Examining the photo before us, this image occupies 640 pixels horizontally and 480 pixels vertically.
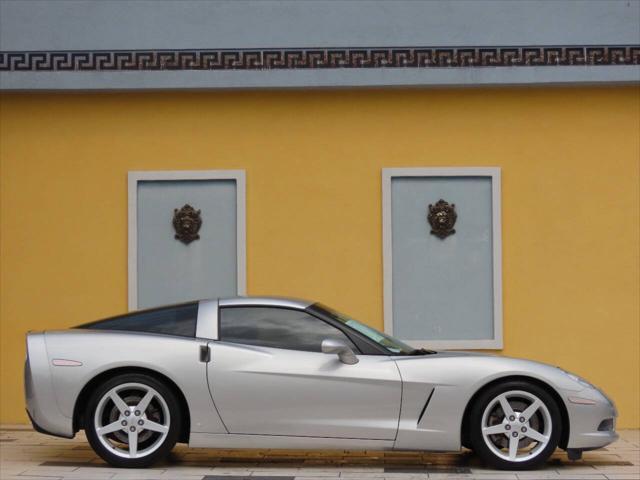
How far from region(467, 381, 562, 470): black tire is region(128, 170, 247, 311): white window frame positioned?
3315 millimetres

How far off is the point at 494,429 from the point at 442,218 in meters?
3.07

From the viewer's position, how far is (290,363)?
25.5ft

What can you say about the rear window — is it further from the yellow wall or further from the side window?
the yellow wall

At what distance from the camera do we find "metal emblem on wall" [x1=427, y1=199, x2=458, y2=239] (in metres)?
10.4

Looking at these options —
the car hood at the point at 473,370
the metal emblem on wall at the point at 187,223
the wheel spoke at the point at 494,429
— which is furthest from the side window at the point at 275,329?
the metal emblem on wall at the point at 187,223

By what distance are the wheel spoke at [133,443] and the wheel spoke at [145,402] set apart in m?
0.16

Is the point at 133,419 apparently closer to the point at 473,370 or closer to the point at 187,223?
the point at 473,370

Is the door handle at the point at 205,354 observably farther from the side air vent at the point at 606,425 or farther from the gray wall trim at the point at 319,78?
the gray wall trim at the point at 319,78

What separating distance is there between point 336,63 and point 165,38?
5.38 feet

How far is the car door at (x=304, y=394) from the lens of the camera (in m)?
7.70

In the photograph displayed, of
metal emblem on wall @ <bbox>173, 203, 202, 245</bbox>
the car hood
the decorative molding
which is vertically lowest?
the car hood

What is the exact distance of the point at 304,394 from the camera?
770 centimetres

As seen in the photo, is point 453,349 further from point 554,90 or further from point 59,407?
point 59,407

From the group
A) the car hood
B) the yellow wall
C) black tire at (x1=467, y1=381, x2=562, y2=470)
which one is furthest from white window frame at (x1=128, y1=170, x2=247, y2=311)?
black tire at (x1=467, y1=381, x2=562, y2=470)
